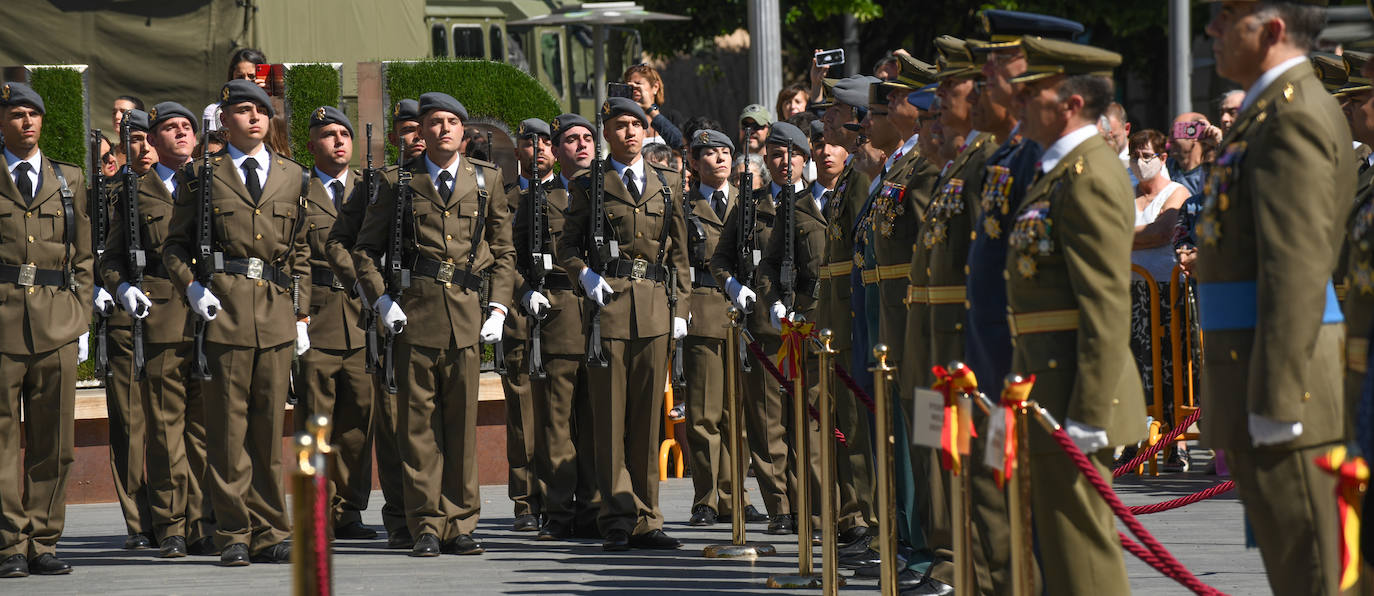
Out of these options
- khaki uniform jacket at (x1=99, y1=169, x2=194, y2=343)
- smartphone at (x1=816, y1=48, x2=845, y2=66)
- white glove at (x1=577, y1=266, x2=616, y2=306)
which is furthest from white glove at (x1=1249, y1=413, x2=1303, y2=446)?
smartphone at (x1=816, y1=48, x2=845, y2=66)

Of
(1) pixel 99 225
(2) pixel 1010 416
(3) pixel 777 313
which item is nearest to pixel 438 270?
(3) pixel 777 313

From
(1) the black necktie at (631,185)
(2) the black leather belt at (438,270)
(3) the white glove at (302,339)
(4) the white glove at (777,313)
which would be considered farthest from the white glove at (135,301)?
(4) the white glove at (777,313)

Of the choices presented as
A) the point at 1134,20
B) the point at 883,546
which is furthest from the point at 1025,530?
the point at 1134,20

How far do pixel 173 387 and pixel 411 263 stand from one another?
146cm

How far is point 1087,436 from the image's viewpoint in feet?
16.4

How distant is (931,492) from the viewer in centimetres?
684

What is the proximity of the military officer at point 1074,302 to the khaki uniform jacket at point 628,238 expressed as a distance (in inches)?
149

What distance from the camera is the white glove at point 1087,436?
499 centimetres

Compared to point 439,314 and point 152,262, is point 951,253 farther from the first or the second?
point 152,262

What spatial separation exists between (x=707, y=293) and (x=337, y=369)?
2002 mm

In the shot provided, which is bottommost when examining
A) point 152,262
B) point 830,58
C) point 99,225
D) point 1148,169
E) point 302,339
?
point 302,339

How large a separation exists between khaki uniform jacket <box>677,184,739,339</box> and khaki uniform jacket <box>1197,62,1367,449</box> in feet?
16.6

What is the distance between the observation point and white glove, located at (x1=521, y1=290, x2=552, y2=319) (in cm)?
920

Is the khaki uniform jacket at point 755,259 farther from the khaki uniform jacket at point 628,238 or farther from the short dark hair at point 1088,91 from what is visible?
the short dark hair at point 1088,91
